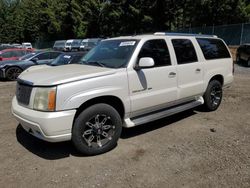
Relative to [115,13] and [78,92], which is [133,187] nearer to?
[78,92]

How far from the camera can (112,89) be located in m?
4.50

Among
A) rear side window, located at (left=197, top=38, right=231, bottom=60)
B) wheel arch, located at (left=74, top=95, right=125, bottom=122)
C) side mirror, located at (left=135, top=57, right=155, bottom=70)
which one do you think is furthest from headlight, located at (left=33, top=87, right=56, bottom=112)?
rear side window, located at (left=197, top=38, right=231, bottom=60)

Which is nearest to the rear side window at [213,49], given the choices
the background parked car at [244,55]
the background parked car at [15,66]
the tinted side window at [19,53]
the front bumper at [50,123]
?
the front bumper at [50,123]

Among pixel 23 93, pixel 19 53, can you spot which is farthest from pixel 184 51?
pixel 19 53

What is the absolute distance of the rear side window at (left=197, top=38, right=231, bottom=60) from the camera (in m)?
6.39

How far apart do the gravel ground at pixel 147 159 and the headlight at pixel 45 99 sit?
2.96 ft

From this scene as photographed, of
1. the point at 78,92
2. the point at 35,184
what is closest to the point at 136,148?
the point at 78,92

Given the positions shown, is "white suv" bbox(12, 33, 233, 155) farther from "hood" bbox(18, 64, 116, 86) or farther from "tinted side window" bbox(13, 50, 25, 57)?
"tinted side window" bbox(13, 50, 25, 57)

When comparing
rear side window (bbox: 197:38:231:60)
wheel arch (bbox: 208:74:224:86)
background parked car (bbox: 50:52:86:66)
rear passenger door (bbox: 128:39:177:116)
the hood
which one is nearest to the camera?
the hood

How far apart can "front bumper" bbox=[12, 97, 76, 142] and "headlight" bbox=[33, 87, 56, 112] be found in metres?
0.08

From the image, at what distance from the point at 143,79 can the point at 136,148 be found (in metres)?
1.19

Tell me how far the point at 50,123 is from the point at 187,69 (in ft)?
10.1

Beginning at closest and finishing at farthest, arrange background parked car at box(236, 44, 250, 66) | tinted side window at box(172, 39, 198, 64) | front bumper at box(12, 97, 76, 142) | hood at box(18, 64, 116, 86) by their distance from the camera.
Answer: front bumper at box(12, 97, 76, 142) → hood at box(18, 64, 116, 86) → tinted side window at box(172, 39, 198, 64) → background parked car at box(236, 44, 250, 66)

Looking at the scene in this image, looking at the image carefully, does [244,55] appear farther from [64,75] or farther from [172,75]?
[64,75]
